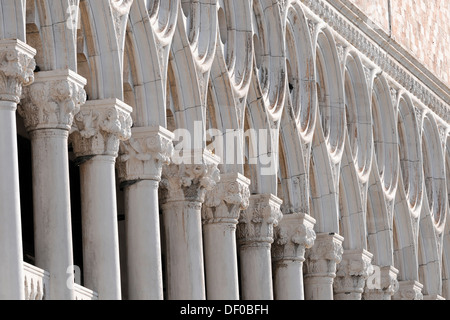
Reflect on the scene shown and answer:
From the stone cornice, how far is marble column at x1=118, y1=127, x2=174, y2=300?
215 inches

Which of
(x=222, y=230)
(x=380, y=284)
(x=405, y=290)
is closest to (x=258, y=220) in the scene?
(x=222, y=230)

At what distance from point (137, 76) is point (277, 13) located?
394 centimetres

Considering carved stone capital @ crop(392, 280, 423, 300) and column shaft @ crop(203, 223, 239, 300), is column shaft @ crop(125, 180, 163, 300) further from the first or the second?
carved stone capital @ crop(392, 280, 423, 300)

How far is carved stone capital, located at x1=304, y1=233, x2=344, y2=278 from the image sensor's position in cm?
2239

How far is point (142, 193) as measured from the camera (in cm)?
1738

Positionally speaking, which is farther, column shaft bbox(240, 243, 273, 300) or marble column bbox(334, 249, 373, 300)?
marble column bbox(334, 249, 373, 300)

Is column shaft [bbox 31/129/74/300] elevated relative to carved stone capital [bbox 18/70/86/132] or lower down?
lower down

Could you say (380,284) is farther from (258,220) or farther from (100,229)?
(100,229)

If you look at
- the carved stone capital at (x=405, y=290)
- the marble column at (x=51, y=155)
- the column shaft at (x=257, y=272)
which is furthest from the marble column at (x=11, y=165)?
the carved stone capital at (x=405, y=290)

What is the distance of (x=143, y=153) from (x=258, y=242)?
132 inches

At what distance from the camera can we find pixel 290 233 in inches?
840

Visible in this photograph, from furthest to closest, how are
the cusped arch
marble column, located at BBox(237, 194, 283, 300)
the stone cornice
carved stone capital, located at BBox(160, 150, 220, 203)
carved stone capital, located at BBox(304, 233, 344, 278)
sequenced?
the cusped arch
the stone cornice
carved stone capital, located at BBox(304, 233, 344, 278)
marble column, located at BBox(237, 194, 283, 300)
carved stone capital, located at BBox(160, 150, 220, 203)

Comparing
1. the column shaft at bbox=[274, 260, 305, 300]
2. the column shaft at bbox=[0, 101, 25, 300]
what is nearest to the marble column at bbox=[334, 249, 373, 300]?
the column shaft at bbox=[274, 260, 305, 300]
